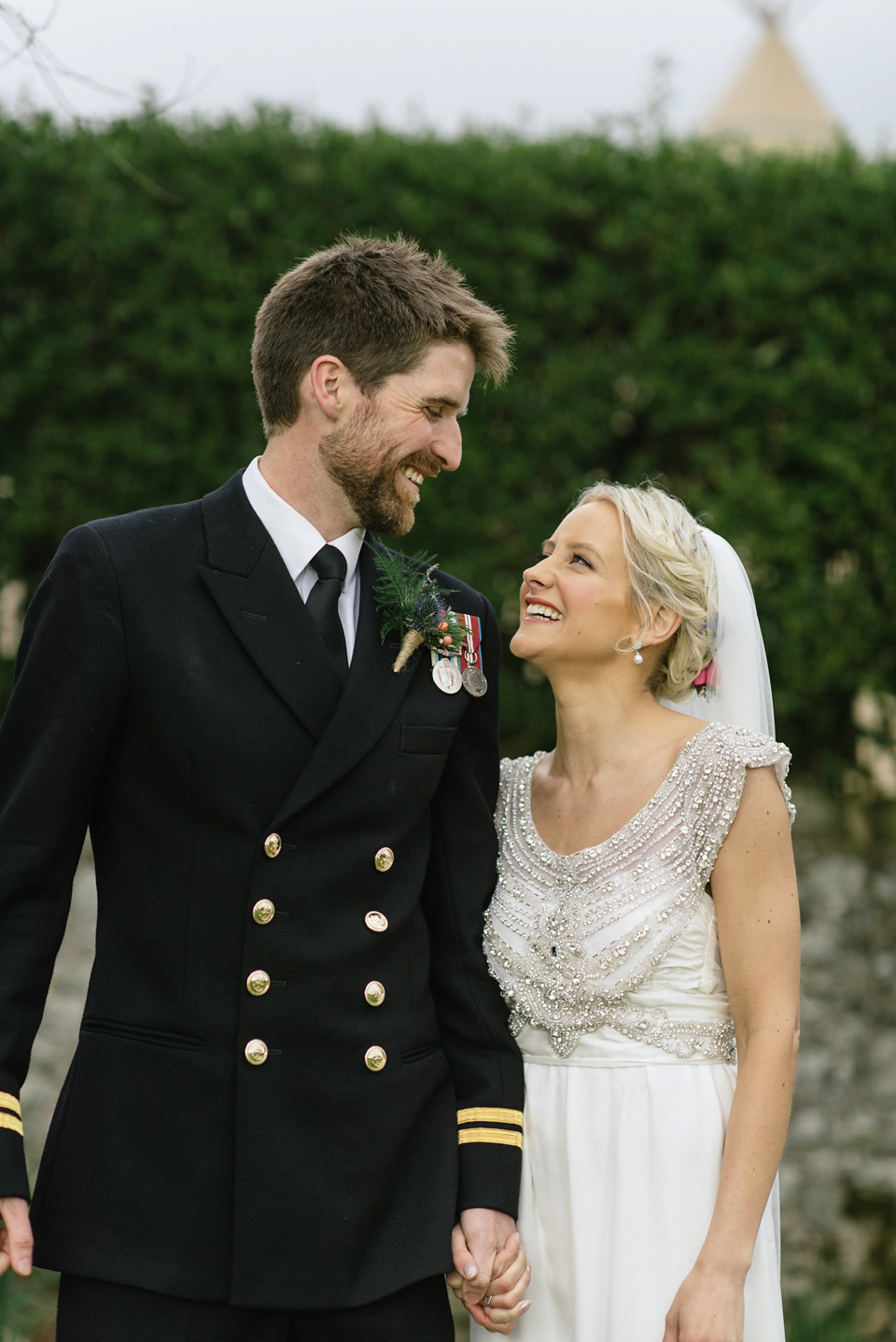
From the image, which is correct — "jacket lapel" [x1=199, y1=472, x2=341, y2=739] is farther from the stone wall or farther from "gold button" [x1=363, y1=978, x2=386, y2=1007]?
the stone wall

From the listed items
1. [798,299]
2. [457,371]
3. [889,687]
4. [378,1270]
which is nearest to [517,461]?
[798,299]

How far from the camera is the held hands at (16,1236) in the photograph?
2.32m

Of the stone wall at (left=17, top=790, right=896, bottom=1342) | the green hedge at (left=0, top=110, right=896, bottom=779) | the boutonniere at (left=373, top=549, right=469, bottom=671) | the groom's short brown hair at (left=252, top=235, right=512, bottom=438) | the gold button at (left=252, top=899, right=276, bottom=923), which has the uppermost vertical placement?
the green hedge at (left=0, top=110, right=896, bottom=779)

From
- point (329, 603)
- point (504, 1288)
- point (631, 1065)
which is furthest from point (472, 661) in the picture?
point (504, 1288)

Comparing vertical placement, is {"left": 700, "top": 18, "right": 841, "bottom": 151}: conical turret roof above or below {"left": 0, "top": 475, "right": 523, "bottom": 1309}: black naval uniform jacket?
above

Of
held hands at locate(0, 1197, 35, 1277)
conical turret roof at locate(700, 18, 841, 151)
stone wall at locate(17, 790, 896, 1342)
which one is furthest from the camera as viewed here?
conical turret roof at locate(700, 18, 841, 151)

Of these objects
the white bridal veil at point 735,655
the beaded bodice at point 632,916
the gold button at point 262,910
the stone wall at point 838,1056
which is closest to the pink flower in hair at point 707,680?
the white bridal veil at point 735,655

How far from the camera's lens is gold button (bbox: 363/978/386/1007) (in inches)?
102

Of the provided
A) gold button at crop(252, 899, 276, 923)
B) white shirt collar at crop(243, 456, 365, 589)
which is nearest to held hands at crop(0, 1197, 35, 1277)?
gold button at crop(252, 899, 276, 923)

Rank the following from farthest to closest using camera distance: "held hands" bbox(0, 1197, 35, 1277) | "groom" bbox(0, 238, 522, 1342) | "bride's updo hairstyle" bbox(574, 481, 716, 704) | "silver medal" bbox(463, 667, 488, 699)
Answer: "bride's updo hairstyle" bbox(574, 481, 716, 704) → "silver medal" bbox(463, 667, 488, 699) → "groom" bbox(0, 238, 522, 1342) → "held hands" bbox(0, 1197, 35, 1277)

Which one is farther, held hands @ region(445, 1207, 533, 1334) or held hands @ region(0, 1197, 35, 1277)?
held hands @ region(445, 1207, 533, 1334)

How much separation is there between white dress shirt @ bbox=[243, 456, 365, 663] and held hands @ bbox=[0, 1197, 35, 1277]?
1.14 meters

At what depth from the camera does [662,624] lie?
311 cm

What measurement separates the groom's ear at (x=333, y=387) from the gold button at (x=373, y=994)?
3.62ft
